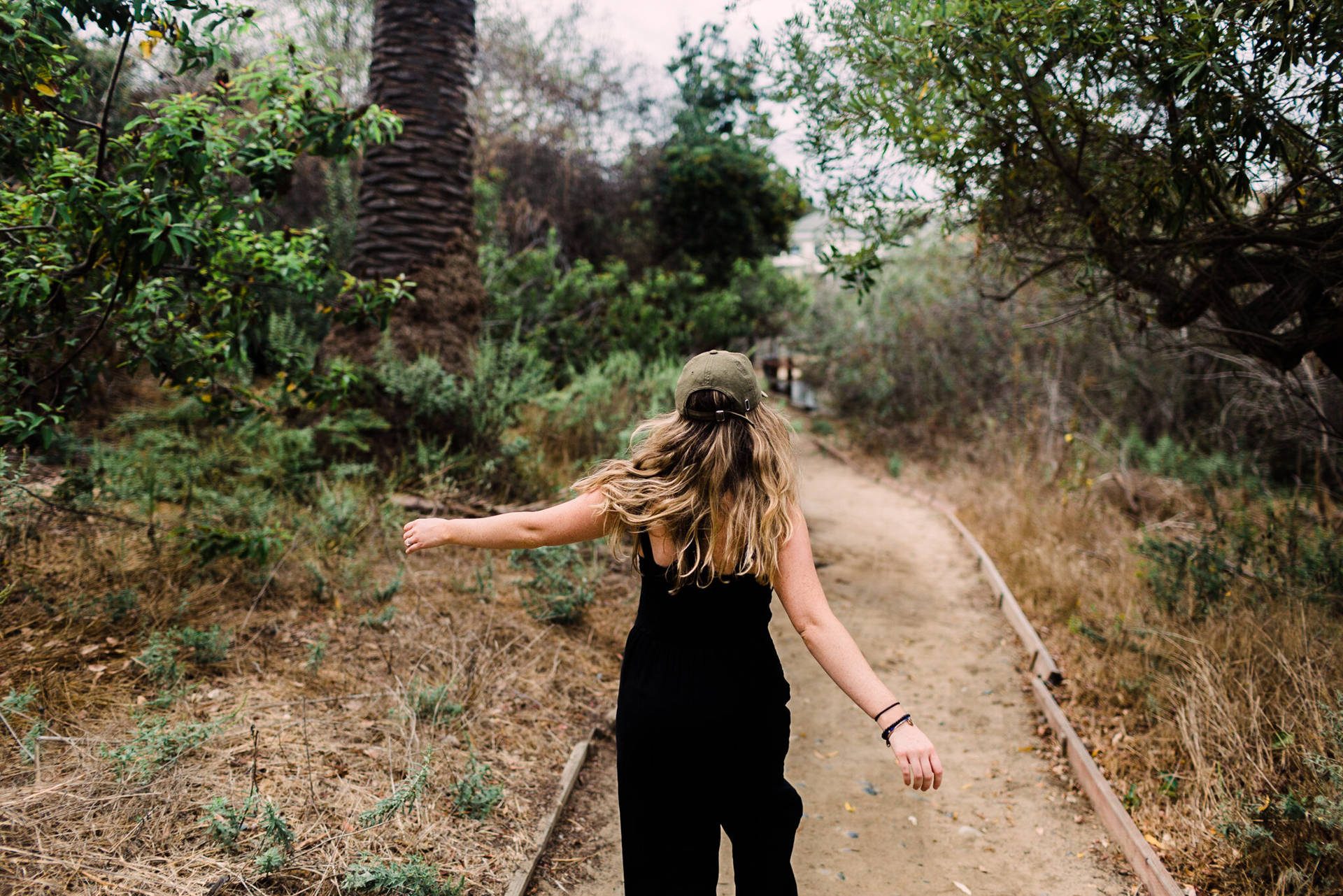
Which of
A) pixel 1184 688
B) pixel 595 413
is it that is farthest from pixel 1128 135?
pixel 595 413

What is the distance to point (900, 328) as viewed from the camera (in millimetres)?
14352

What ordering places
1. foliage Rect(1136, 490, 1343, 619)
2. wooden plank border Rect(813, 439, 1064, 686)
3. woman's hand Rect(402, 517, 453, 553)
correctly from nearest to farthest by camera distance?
woman's hand Rect(402, 517, 453, 553)
foliage Rect(1136, 490, 1343, 619)
wooden plank border Rect(813, 439, 1064, 686)

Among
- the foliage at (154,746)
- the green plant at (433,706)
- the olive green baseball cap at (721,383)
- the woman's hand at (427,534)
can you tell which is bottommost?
the green plant at (433,706)

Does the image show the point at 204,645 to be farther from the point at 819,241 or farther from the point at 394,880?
the point at 819,241

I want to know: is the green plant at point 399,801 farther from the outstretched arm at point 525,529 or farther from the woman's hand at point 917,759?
the woman's hand at point 917,759

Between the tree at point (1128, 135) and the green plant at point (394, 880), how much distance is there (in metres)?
3.69

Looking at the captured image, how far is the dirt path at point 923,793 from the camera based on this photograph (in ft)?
11.3

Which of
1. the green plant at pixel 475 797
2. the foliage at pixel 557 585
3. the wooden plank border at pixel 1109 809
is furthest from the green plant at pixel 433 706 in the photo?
the wooden plank border at pixel 1109 809

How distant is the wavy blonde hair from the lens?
2.24 m

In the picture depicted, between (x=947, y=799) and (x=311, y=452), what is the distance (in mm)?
5005

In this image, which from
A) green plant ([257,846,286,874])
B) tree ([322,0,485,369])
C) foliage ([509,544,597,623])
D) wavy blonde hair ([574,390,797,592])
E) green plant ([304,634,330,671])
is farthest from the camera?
tree ([322,0,485,369])

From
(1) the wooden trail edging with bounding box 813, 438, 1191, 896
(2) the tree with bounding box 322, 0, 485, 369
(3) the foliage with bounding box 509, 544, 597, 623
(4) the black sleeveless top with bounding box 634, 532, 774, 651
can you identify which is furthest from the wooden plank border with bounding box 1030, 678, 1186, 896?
(2) the tree with bounding box 322, 0, 485, 369

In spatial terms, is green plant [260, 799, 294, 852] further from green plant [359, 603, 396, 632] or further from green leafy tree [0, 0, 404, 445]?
green leafy tree [0, 0, 404, 445]

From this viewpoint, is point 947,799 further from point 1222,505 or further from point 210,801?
point 1222,505
